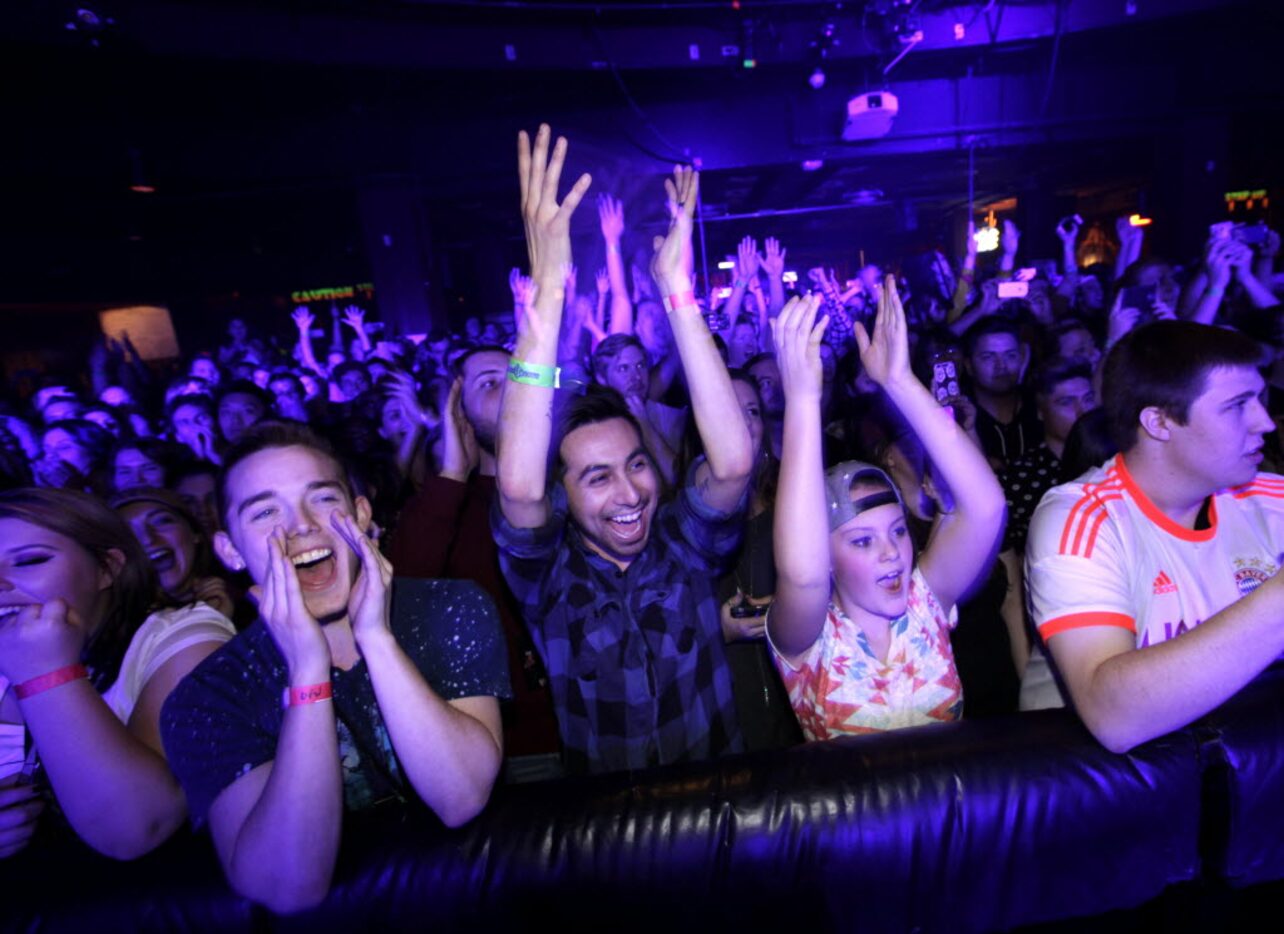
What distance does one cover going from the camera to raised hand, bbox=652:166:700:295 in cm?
172

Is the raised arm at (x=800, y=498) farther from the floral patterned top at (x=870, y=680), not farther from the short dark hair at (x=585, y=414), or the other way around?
the short dark hair at (x=585, y=414)

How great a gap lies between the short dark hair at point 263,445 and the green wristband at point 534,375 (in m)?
0.44

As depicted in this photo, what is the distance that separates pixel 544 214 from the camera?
160cm

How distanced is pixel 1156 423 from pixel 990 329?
223cm

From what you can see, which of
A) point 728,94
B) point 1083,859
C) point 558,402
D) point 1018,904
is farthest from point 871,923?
point 728,94

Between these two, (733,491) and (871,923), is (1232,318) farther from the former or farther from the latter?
(871,923)

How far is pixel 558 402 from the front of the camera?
1771mm

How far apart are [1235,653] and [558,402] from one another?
4.83 ft

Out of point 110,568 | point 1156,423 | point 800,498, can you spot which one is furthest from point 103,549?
point 1156,423

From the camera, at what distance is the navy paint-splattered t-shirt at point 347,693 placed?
1.16 meters

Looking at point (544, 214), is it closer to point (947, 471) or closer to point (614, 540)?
point (614, 540)

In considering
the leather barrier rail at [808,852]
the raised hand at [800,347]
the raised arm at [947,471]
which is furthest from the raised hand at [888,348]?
the leather barrier rail at [808,852]

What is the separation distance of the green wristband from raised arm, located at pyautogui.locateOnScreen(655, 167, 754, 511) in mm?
335

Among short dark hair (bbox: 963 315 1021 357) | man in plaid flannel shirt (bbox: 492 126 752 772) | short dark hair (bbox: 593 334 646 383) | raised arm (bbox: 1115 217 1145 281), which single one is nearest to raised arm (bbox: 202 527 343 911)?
man in plaid flannel shirt (bbox: 492 126 752 772)
